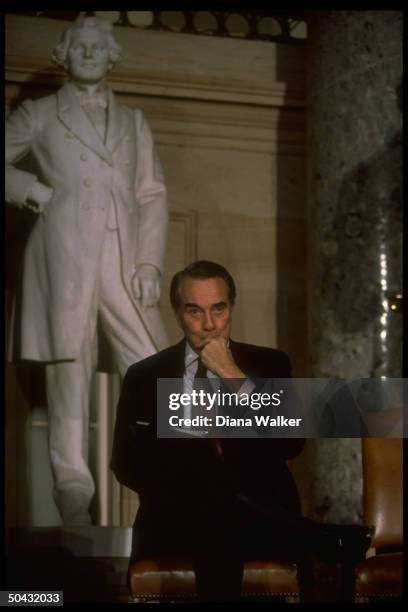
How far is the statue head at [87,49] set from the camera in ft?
16.9

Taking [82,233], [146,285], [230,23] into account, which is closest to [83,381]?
[146,285]

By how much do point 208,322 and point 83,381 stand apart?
898mm

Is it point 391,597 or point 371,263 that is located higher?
point 371,263

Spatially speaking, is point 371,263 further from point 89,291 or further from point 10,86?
point 10,86

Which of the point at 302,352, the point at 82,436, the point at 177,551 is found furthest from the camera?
the point at 302,352

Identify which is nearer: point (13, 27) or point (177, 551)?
point (177, 551)

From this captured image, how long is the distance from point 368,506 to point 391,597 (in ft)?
1.07

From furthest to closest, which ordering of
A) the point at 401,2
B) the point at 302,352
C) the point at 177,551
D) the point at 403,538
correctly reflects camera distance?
the point at 302,352 → the point at 401,2 → the point at 403,538 → the point at 177,551

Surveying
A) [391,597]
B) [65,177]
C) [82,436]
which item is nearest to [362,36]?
[65,177]

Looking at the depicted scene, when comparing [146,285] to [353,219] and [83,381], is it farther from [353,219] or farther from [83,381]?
[353,219]

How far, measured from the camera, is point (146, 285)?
5113 mm

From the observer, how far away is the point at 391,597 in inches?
157

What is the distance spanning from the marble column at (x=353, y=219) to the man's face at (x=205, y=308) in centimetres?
111

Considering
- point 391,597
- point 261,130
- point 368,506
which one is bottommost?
point 391,597
